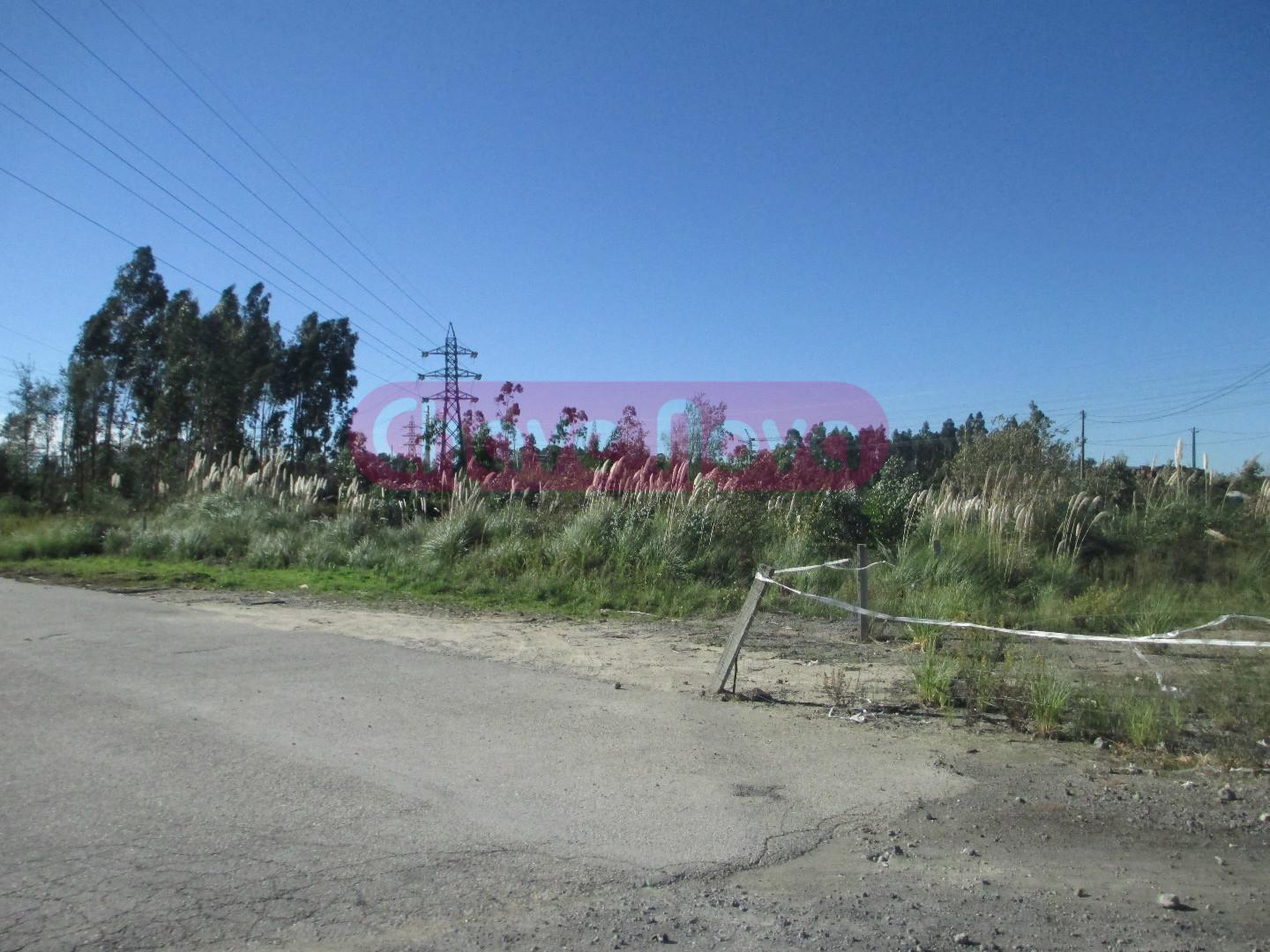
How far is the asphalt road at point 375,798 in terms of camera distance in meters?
3.99

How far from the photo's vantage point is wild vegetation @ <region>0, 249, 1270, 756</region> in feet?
24.3

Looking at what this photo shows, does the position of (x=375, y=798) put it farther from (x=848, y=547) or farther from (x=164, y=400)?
(x=164, y=400)

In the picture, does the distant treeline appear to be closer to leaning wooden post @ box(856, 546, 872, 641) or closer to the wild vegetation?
the wild vegetation

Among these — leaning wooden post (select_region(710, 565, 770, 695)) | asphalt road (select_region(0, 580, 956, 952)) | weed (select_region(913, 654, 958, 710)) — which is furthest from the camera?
leaning wooden post (select_region(710, 565, 770, 695))

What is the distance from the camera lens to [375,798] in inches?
211

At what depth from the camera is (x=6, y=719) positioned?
6.94 metres

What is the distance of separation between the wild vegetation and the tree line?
6856 millimetres

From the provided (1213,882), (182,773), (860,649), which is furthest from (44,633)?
(1213,882)

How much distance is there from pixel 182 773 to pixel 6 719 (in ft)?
7.57

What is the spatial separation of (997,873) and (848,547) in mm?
11561

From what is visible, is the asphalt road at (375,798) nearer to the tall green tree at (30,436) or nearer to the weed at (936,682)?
the weed at (936,682)

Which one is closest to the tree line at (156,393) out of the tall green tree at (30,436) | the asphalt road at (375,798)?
the tall green tree at (30,436)

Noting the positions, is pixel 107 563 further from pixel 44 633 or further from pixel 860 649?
pixel 860 649

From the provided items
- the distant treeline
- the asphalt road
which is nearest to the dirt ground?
the asphalt road
